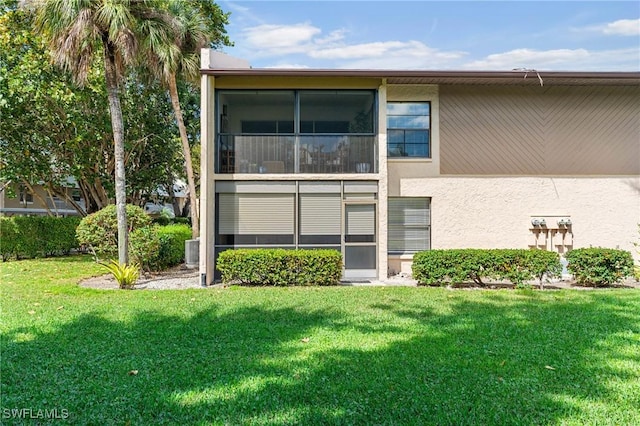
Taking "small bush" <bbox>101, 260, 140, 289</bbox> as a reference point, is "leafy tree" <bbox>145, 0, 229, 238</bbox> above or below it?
above

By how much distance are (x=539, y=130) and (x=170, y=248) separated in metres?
13.0

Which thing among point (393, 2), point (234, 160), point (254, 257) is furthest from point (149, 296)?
point (393, 2)

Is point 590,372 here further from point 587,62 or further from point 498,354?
point 587,62

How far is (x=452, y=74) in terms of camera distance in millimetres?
10977

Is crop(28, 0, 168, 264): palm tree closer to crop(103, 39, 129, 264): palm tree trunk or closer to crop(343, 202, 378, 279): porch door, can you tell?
crop(103, 39, 129, 264): palm tree trunk

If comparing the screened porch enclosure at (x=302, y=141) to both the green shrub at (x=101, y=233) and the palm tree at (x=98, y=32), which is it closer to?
the palm tree at (x=98, y=32)

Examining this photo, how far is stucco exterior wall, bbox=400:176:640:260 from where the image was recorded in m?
12.1

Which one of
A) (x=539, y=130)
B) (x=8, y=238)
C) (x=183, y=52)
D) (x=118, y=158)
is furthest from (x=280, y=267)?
(x=8, y=238)

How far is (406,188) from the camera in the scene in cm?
1238

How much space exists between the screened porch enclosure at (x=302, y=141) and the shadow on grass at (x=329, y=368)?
573 cm

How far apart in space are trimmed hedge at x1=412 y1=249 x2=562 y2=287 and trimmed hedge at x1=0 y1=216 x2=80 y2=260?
623 inches

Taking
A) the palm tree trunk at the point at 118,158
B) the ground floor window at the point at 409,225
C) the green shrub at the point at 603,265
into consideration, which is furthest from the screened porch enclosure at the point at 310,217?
the green shrub at the point at 603,265

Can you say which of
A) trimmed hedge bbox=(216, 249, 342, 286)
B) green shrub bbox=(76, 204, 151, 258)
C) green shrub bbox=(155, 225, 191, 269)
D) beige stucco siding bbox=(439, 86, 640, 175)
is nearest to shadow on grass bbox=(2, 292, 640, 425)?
trimmed hedge bbox=(216, 249, 342, 286)

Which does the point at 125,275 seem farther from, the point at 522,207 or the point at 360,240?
the point at 522,207
